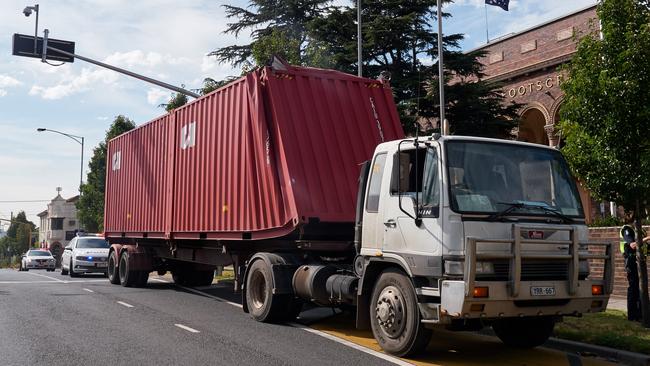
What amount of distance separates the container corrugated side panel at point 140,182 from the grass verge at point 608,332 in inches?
340

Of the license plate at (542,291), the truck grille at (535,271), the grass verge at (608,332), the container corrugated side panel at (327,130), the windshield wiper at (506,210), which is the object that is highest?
the container corrugated side panel at (327,130)

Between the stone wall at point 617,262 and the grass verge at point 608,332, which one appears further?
the stone wall at point 617,262

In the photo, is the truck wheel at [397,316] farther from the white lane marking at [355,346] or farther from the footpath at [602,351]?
the footpath at [602,351]

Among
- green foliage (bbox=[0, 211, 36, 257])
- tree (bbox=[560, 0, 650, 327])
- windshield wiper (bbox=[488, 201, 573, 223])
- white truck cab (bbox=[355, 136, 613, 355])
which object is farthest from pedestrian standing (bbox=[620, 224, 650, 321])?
green foliage (bbox=[0, 211, 36, 257])

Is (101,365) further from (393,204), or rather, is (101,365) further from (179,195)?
(179,195)

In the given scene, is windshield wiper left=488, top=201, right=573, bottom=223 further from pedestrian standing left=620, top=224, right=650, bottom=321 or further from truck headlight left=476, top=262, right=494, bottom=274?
pedestrian standing left=620, top=224, right=650, bottom=321

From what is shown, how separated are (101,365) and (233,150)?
5.02m

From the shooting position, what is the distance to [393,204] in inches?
289

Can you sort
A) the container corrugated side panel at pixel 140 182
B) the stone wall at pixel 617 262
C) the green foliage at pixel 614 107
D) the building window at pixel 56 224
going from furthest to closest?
the building window at pixel 56 224 < the container corrugated side panel at pixel 140 182 < the stone wall at pixel 617 262 < the green foliage at pixel 614 107

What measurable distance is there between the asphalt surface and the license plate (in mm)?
1824

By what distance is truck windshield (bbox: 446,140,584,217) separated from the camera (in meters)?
6.62

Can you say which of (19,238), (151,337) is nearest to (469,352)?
(151,337)

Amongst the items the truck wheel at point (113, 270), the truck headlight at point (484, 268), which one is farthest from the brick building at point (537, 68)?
the truck headlight at point (484, 268)

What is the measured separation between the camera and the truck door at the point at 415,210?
21.8 feet
